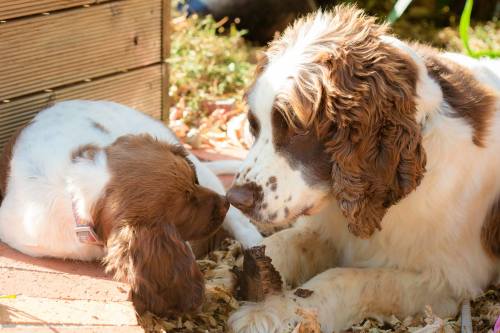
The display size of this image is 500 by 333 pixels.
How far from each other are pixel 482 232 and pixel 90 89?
2.55 metres

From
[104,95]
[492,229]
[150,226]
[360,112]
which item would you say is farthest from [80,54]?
[492,229]

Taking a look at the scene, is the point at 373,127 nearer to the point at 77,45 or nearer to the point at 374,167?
the point at 374,167

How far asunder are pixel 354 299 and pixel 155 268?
959mm

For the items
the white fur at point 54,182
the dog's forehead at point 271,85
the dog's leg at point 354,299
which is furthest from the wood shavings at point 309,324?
the white fur at point 54,182

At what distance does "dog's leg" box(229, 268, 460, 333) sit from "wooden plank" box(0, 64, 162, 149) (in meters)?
1.85

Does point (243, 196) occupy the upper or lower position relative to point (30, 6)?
lower

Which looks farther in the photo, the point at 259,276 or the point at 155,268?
the point at 259,276

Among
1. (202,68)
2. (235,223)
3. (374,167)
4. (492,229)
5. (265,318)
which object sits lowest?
(202,68)

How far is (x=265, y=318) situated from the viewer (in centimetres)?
387

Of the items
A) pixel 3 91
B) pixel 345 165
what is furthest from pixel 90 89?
pixel 345 165

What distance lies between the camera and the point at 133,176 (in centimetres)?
383

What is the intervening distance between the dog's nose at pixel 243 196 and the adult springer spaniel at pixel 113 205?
33cm

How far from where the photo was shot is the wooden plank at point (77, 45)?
4844 mm

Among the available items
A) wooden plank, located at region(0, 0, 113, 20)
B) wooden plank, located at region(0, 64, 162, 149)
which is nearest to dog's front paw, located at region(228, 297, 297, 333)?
wooden plank, located at region(0, 64, 162, 149)
